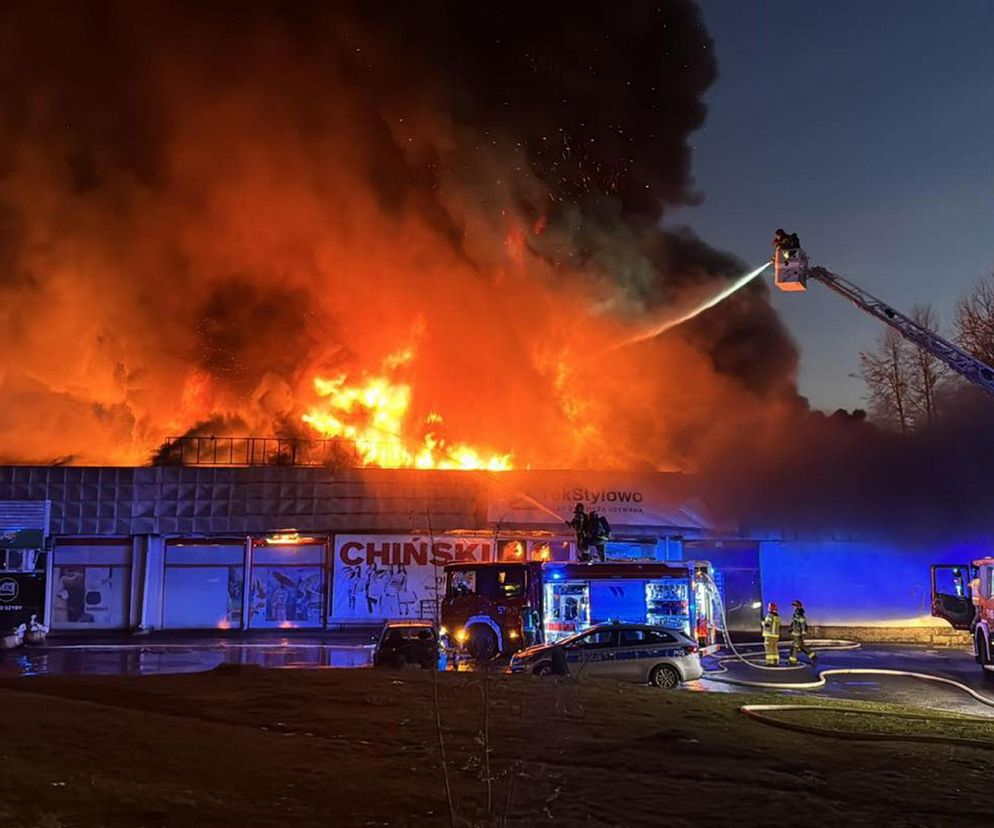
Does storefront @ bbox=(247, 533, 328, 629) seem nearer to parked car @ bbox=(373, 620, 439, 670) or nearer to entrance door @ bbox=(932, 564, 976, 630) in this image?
parked car @ bbox=(373, 620, 439, 670)

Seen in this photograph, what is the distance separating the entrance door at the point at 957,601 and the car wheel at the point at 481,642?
10.5 meters

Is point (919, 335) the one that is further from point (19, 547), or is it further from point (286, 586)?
point (19, 547)

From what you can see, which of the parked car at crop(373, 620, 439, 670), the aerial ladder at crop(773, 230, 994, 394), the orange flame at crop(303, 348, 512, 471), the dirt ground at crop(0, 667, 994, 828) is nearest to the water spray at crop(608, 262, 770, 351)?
the orange flame at crop(303, 348, 512, 471)

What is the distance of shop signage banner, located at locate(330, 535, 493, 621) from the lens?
26156 millimetres

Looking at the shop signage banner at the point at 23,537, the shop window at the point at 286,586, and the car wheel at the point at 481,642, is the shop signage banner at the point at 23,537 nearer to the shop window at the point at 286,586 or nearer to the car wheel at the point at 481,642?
the shop window at the point at 286,586

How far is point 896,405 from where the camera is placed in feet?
132

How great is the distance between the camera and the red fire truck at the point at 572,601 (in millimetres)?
17734

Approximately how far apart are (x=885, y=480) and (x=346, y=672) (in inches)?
797

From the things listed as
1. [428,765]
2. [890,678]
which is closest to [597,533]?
[890,678]

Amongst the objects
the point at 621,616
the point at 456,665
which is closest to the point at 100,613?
the point at 456,665

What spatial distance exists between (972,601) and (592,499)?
10.2 meters

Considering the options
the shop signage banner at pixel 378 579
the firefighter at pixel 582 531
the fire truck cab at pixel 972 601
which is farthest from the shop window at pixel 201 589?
the fire truck cab at pixel 972 601

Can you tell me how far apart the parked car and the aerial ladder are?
10844 mm

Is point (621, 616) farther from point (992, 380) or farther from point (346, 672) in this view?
point (992, 380)
